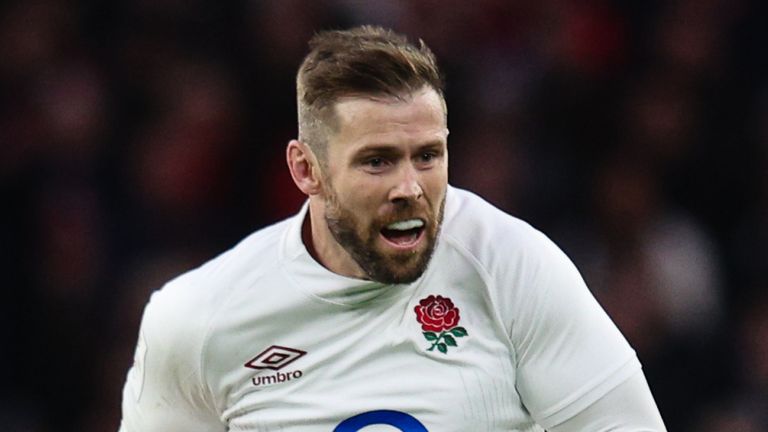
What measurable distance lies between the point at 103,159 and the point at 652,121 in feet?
8.00

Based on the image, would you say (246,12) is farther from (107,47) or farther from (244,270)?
(244,270)

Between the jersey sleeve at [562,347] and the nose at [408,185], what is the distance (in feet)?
1.04

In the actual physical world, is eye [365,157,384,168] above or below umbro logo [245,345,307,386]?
above

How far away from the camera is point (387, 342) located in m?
3.60

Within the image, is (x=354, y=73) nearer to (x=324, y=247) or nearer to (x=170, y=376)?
(x=324, y=247)

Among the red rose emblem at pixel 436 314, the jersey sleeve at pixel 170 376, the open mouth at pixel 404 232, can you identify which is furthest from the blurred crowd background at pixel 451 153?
the open mouth at pixel 404 232

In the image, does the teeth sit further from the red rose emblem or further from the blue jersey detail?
the blue jersey detail

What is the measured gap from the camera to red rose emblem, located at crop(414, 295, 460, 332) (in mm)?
3586

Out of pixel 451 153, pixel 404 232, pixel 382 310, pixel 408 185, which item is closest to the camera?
pixel 408 185

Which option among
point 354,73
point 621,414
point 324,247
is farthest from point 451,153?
point 621,414

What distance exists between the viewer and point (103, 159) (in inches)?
262

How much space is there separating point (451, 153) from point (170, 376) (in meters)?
3.21

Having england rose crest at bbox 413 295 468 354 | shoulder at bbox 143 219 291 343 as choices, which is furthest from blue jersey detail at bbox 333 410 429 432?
shoulder at bbox 143 219 291 343

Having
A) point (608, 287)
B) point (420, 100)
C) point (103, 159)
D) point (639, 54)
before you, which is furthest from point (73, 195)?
point (420, 100)
